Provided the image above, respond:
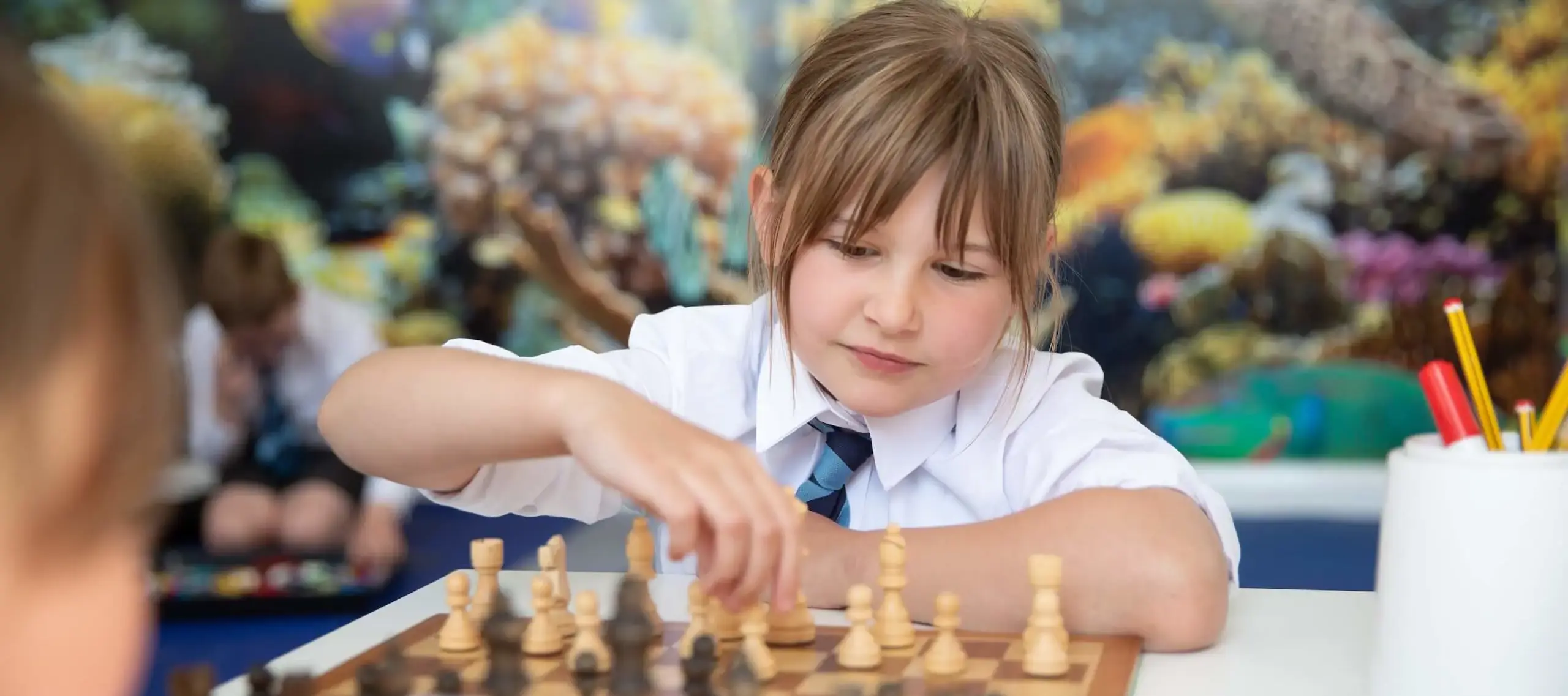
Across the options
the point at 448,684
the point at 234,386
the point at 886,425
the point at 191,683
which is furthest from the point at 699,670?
the point at 234,386

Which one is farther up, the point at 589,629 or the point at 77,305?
the point at 77,305

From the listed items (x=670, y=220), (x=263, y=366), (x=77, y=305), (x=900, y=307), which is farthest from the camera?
(x=670, y=220)

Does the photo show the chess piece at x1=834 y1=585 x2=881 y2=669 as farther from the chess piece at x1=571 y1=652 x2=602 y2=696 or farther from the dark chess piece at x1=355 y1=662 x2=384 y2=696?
the dark chess piece at x1=355 y1=662 x2=384 y2=696

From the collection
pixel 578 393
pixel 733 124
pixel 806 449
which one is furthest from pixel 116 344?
pixel 733 124

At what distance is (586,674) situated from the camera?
2.47 feet

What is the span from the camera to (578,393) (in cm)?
84

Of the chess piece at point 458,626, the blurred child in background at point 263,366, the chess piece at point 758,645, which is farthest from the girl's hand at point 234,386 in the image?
the chess piece at point 758,645

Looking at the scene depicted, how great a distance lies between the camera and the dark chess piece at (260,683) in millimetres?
680

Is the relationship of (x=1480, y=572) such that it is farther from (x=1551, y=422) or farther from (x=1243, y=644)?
(x=1243, y=644)

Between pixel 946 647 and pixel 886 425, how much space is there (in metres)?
0.45

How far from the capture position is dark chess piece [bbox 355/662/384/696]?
0.67m

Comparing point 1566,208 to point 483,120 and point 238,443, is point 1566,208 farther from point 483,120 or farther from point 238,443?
point 238,443

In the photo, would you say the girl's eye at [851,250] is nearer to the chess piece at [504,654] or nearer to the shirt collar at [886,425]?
the shirt collar at [886,425]

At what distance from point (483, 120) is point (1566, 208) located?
305cm
